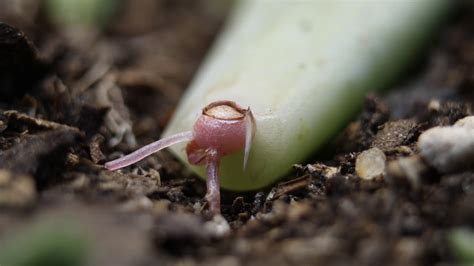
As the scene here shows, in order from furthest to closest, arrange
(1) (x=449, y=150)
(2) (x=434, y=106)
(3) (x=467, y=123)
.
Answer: (2) (x=434, y=106) → (3) (x=467, y=123) → (1) (x=449, y=150)

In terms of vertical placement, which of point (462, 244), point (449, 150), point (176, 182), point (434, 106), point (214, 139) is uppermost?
point (434, 106)

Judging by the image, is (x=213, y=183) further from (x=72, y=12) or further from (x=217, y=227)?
(x=72, y=12)

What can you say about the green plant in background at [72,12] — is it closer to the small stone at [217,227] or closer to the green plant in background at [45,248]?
the small stone at [217,227]

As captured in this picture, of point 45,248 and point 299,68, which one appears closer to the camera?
point 45,248

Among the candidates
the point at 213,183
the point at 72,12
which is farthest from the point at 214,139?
the point at 72,12

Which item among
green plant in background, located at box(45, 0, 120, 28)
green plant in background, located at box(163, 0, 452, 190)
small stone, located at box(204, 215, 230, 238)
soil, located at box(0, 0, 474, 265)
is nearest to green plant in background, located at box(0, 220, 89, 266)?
soil, located at box(0, 0, 474, 265)

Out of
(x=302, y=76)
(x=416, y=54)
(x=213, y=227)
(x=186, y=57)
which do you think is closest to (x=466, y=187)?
(x=213, y=227)

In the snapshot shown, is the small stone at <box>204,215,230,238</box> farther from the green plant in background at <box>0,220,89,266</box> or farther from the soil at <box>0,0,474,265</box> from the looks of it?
the green plant in background at <box>0,220,89,266</box>
